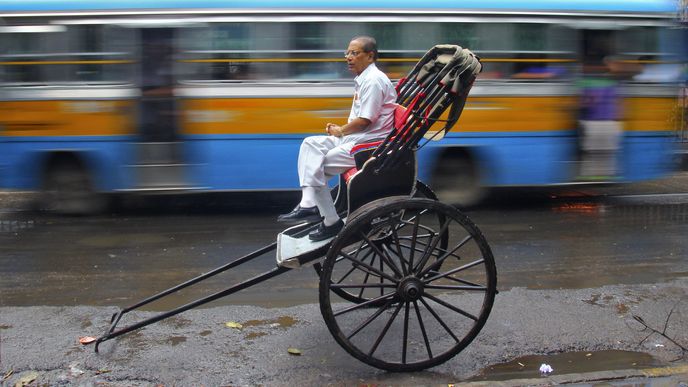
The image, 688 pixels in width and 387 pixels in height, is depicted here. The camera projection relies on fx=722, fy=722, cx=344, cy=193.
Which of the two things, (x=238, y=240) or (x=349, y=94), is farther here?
(x=349, y=94)

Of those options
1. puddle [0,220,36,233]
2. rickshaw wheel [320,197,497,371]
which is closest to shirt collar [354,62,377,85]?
rickshaw wheel [320,197,497,371]

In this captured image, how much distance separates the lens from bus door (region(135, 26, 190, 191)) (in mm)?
8484

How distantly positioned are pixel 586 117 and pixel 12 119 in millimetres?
6951

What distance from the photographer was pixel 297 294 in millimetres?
5812

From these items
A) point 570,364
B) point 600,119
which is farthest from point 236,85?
point 570,364

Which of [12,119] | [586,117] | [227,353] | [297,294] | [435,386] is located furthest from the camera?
[586,117]

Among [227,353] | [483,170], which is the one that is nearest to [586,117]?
[483,170]

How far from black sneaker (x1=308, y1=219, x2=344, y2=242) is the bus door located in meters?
4.51

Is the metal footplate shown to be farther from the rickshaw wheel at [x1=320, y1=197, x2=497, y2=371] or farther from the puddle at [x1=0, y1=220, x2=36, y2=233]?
the puddle at [x1=0, y1=220, x2=36, y2=233]

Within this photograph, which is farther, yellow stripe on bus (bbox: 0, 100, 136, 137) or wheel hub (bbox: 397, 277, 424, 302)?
yellow stripe on bus (bbox: 0, 100, 136, 137)

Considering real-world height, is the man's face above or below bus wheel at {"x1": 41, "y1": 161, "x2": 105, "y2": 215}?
above

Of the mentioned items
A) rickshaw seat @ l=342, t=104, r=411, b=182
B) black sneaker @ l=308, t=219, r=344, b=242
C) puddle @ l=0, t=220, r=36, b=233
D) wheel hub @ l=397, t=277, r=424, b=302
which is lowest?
puddle @ l=0, t=220, r=36, b=233

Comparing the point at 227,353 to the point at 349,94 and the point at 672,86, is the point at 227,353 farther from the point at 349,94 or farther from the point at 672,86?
the point at 672,86

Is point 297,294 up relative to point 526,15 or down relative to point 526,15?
down
